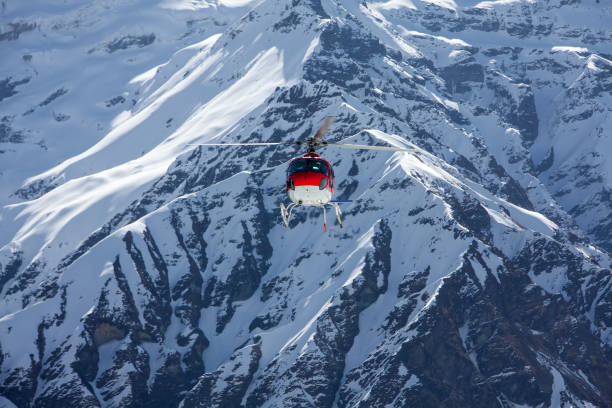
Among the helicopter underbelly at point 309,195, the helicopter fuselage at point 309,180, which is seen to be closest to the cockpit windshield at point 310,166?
the helicopter fuselage at point 309,180

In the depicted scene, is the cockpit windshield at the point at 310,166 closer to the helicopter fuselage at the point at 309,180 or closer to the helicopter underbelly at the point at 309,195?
the helicopter fuselage at the point at 309,180

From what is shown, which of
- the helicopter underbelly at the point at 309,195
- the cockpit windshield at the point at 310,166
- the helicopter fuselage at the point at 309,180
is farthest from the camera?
the cockpit windshield at the point at 310,166

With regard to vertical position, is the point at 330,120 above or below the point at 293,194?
above

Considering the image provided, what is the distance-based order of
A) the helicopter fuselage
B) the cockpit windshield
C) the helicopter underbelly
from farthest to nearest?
the cockpit windshield → the helicopter underbelly → the helicopter fuselage

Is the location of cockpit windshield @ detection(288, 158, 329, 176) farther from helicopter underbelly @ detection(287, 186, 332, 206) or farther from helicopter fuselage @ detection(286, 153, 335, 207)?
helicopter underbelly @ detection(287, 186, 332, 206)

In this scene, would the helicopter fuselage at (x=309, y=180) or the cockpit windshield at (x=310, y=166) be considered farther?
the cockpit windshield at (x=310, y=166)

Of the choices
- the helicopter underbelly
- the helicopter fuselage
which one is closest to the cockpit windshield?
the helicopter fuselage

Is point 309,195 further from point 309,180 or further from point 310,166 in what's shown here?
point 310,166
